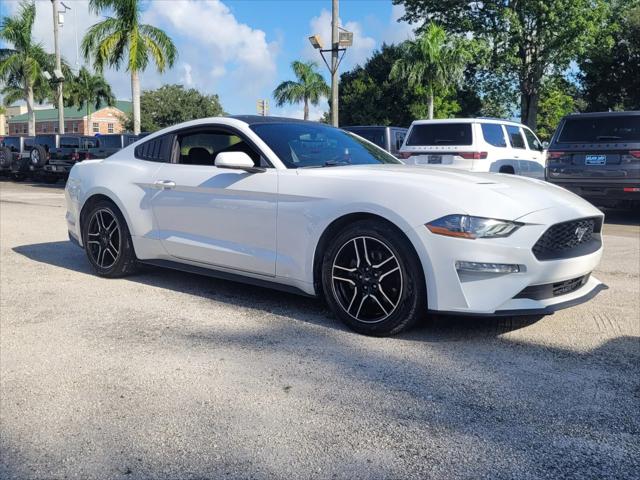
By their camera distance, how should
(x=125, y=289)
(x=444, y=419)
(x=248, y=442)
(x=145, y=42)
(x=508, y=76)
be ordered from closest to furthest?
1. (x=248, y=442)
2. (x=444, y=419)
3. (x=125, y=289)
4. (x=145, y=42)
5. (x=508, y=76)

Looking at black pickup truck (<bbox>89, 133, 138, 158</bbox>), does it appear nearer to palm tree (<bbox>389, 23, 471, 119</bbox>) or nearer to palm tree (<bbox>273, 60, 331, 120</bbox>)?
palm tree (<bbox>389, 23, 471, 119</bbox>)

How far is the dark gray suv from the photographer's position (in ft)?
33.1

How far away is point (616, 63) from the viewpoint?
35156 millimetres

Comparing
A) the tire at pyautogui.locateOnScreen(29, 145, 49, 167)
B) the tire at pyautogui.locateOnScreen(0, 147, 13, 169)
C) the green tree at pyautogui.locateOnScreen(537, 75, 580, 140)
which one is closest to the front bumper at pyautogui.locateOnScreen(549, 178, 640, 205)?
the tire at pyautogui.locateOnScreen(29, 145, 49, 167)

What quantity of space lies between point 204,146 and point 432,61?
99.1 ft

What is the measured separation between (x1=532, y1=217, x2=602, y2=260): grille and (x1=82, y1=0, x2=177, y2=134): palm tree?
2554 centimetres

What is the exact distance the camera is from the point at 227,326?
4.32m

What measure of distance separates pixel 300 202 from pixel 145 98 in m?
64.5

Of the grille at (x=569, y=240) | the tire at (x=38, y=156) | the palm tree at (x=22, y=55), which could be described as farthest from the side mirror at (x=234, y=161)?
the palm tree at (x=22, y=55)

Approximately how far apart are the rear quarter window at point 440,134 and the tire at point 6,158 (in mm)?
17774

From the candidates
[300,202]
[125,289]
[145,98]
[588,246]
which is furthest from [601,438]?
[145,98]

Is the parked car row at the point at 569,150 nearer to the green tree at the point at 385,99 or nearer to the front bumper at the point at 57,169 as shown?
the front bumper at the point at 57,169

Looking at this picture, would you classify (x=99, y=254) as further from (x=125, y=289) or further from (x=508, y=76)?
(x=508, y=76)

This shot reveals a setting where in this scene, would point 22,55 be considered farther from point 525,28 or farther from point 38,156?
point 525,28
